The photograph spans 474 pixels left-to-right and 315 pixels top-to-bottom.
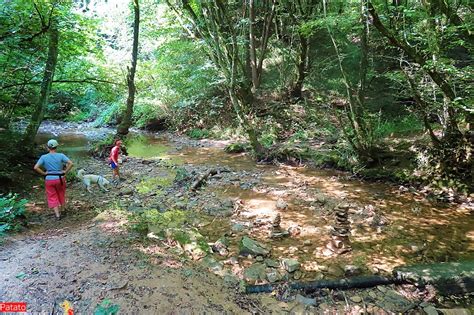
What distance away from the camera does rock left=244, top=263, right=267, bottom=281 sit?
15.8 ft

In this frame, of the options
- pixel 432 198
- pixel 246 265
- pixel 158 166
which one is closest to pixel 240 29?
pixel 158 166

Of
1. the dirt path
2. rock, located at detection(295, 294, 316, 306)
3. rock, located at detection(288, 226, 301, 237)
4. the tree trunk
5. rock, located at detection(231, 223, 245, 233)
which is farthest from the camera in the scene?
the tree trunk

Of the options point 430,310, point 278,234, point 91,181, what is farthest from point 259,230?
point 91,181

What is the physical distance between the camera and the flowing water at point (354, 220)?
5438mm

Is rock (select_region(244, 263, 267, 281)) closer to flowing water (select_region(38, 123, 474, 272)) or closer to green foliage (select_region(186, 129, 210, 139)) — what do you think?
flowing water (select_region(38, 123, 474, 272))

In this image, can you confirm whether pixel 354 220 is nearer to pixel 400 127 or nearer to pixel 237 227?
pixel 237 227

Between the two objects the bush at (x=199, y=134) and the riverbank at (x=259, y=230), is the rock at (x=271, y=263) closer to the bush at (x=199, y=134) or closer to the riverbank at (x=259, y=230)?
the riverbank at (x=259, y=230)

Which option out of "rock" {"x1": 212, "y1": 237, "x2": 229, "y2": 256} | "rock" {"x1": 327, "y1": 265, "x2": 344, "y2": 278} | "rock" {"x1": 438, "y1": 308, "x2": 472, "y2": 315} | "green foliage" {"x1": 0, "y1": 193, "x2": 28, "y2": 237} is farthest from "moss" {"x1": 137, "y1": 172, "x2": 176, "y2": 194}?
"rock" {"x1": 438, "y1": 308, "x2": 472, "y2": 315}

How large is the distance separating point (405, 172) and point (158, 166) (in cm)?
816

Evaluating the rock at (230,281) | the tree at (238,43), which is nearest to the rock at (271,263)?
the rock at (230,281)

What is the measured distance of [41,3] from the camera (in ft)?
23.4

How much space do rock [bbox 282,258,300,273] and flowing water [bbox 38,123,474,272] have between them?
20cm

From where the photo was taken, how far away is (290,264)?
5.01 metres

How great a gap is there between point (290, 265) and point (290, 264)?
2 centimetres
